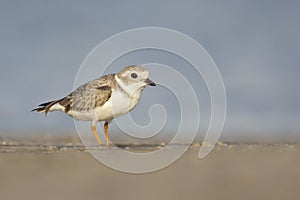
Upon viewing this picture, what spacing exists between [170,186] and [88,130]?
7.03 m

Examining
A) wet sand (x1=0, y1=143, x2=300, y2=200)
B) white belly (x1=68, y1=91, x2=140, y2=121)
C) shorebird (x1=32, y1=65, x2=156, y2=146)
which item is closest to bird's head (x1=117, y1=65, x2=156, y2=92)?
shorebird (x1=32, y1=65, x2=156, y2=146)

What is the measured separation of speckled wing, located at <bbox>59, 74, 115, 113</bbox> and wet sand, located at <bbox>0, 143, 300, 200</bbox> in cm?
147

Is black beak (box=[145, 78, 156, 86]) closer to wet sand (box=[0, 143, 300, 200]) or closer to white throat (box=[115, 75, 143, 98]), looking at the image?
white throat (box=[115, 75, 143, 98])

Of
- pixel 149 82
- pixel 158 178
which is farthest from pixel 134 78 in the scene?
pixel 158 178

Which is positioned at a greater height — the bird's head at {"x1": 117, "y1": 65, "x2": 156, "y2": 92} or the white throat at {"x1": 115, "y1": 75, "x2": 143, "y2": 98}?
the bird's head at {"x1": 117, "y1": 65, "x2": 156, "y2": 92}

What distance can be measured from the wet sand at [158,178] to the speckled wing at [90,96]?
4.81 feet

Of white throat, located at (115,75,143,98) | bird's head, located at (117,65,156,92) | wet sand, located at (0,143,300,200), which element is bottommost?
wet sand, located at (0,143,300,200)

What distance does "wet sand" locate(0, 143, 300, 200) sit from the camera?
863 centimetres

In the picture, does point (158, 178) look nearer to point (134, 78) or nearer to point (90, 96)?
point (90, 96)

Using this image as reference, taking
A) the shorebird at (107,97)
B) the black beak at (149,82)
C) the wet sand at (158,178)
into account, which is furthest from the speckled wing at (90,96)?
the wet sand at (158,178)

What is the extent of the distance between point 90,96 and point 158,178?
3.95 meters

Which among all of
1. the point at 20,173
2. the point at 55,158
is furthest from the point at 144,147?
the point at 20,173

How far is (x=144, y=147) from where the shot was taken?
1320 centimetres

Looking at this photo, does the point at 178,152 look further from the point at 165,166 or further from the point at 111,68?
the point at 111,68
